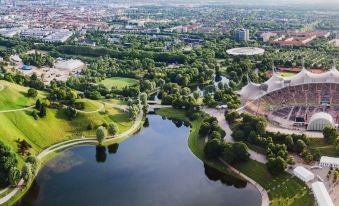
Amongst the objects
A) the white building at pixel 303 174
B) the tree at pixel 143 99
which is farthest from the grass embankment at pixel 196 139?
the white building at pixel 303 174

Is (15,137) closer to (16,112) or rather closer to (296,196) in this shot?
(16,112)

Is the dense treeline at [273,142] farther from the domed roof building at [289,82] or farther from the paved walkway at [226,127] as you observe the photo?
the domed roof building at [289,82]

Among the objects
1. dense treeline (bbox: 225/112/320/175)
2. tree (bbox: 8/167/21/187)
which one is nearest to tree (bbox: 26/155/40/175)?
tree (bbox: 8/167/21/187)

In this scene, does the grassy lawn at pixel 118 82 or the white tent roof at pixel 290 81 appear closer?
the white tent roof at pixel 290 81

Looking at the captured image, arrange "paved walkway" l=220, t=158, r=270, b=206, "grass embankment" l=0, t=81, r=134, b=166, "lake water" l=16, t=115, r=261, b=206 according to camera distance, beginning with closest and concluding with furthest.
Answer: "paved walkway" l=220, t=158, r=270, b=206 < "lake water" l=16, t=115, r=261, b=206 < "grass embankment" l=0, t=81, r=134, b=166

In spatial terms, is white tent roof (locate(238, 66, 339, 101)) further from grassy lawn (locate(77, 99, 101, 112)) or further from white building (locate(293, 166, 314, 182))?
grassy lawn (locate(77, 99, 101, 112))

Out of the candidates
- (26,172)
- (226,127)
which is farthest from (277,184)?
(26,172)
